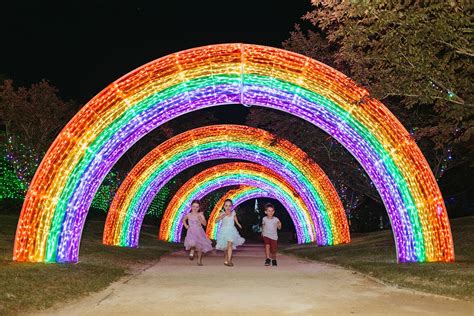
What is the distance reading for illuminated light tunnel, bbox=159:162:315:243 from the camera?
2797cm

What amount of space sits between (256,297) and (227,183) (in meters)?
23.0

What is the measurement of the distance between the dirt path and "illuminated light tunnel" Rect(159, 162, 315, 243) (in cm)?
1638

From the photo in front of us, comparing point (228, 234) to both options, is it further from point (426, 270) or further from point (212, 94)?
point (426, 270)

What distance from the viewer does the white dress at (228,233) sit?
1406 cm

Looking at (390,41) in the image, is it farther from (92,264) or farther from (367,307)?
(92,264)

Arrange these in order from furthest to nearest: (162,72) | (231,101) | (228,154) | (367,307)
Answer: (228,154) → (231,101) → (162,72) → (367,307)

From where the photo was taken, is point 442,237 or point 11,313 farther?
point 442,237

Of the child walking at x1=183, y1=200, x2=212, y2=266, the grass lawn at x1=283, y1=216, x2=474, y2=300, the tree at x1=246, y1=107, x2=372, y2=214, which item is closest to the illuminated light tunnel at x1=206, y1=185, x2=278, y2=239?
the tree at x1=246, y1=107, x2=372, y2=214

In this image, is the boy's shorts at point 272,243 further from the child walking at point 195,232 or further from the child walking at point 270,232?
the child walking at point 195,232

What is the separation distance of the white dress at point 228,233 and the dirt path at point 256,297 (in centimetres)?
245

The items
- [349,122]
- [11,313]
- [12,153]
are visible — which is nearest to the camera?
[11,313]

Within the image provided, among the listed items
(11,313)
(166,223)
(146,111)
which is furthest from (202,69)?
(166,223)

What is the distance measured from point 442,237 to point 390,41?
5317 mm

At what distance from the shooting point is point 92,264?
1242 cm
